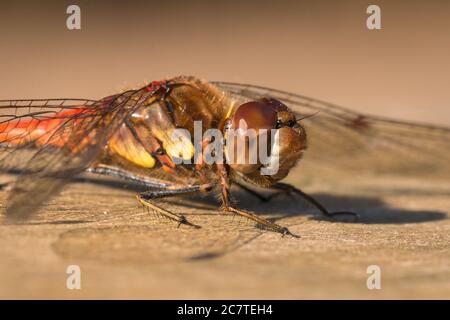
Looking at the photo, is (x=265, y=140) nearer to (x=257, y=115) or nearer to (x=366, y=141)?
(x=257, y=115)

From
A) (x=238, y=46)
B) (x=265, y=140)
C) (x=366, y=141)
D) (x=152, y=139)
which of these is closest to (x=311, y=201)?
(x=265, y=140)

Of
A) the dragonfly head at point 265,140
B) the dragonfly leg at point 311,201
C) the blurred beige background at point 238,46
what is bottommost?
the dragonfly leg at point 311,201

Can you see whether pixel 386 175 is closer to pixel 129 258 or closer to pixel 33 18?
pixel 129 258

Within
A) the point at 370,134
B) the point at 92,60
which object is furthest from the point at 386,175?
the point at 92,60

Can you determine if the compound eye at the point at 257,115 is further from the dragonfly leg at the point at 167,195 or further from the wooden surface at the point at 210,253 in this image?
the wooden surface at the point at 210,253

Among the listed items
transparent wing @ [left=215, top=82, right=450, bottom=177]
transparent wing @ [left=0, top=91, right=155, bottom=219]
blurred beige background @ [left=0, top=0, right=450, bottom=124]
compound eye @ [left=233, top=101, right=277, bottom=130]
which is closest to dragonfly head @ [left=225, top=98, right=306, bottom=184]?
→ compound eye @ [left=233, top=101, right=277, bottom=130]

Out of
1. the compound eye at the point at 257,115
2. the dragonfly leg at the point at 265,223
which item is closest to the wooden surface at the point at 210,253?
the dragonfly leg at the point at 265,223

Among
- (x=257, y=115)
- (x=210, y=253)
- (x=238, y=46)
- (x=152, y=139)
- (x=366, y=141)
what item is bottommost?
(x=210, y=253)

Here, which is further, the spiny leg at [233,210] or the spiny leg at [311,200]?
the spiny leg at [311,200]
